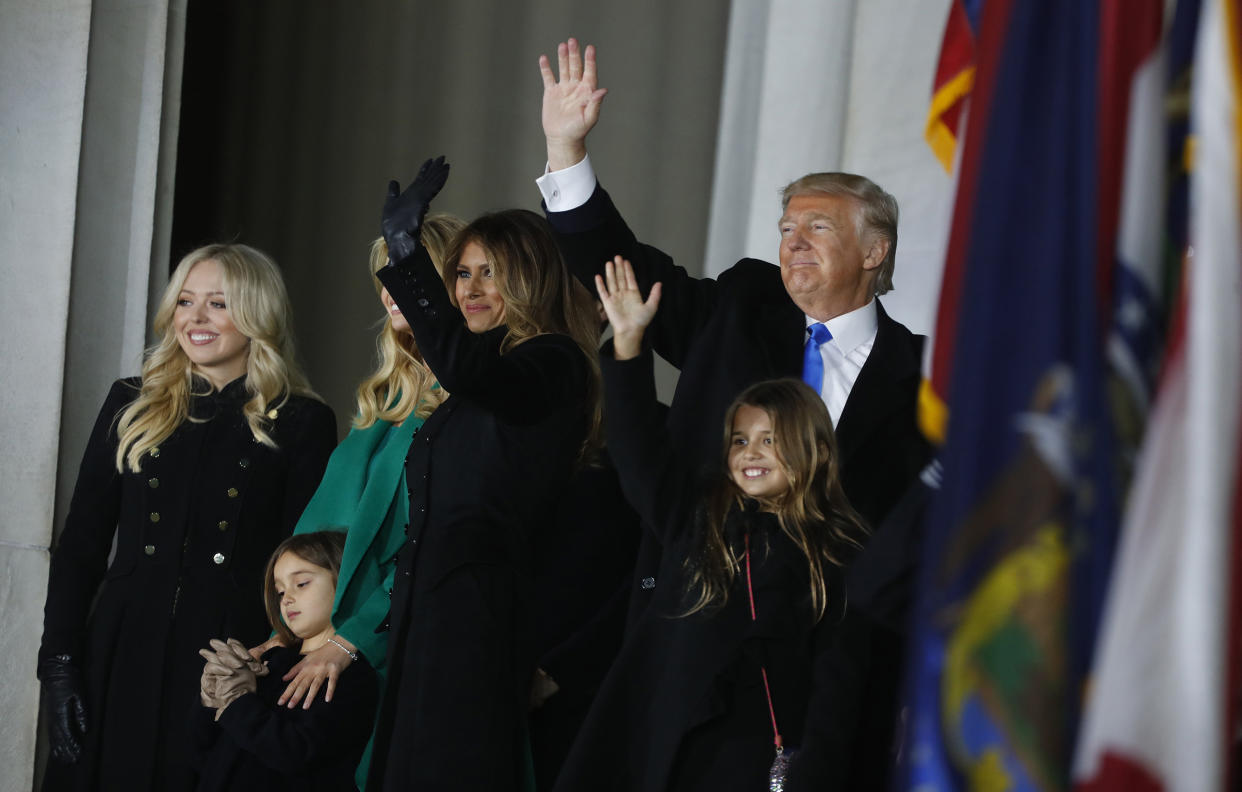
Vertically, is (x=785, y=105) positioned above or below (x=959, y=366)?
above

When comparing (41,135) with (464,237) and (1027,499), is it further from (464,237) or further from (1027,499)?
(1027,499)

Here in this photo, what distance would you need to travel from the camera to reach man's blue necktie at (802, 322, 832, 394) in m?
3.41

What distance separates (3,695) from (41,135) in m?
1.73

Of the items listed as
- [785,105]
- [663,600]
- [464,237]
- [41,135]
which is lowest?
[663,600]

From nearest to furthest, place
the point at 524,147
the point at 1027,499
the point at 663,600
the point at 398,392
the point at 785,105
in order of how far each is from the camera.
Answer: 1. the point at 1027,499
2. the point at 663,600
3. the point at 398,392
4. the point at 785,105
5. the point at 524,147

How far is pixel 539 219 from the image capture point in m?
3.64

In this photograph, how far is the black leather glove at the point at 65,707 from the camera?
3775 millimetres

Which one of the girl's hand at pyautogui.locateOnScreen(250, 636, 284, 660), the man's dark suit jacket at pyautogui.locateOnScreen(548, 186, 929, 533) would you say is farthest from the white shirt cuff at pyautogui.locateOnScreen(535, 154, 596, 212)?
the girl's hand at pyautogui.locateOnScreen(250, 636, 284, 660)

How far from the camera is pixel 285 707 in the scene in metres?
3.44

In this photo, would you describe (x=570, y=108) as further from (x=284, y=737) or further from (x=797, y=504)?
(x=284, y=737)

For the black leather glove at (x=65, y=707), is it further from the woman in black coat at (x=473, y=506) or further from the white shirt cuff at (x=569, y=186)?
the white shirt cuff at (x=569, y=186)

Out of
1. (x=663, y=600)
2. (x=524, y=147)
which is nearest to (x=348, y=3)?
(x=524, y=147)

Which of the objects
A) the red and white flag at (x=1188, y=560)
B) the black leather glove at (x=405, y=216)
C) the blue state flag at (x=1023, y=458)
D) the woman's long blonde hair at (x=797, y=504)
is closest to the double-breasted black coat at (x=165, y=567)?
the black leather glove at (x=405, y=216)

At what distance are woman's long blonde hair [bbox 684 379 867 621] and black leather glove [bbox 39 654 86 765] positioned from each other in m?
1.74
